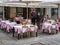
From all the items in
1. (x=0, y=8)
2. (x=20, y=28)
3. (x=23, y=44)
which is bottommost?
(x=23, y=44)

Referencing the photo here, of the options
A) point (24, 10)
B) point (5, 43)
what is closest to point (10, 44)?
point (5, 43)

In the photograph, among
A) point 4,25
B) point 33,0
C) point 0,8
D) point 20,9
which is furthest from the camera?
point 20,9

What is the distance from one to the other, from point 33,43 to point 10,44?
132cm

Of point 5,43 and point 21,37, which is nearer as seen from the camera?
point 5,43

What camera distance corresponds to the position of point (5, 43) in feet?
33.0

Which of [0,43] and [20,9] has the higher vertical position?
[20,9]

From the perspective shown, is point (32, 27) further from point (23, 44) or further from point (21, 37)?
point (23, 44)

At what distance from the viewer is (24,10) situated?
23.3 m

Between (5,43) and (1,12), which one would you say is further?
(1,12)

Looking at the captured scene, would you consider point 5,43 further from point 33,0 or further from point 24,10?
point 24,10

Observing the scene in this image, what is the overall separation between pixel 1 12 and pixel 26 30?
11.1 m

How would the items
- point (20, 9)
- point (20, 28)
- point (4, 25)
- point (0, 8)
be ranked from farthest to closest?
1. point (20, 9)
2. point (0, 8)
3. point (4, 25)
4. point (20, 28)

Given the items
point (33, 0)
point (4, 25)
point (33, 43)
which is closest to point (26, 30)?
point (33, 43)

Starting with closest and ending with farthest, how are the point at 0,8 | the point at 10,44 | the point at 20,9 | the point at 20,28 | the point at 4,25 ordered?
1. the point at 10,44
2. the point at 20,28
3. the point at 4,25
4. the point at 0,8
5. the point at 20,9
